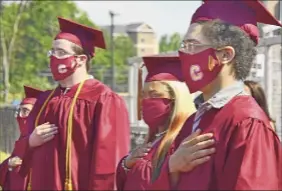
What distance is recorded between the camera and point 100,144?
436 centimetres

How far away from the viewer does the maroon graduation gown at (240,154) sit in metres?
2.62

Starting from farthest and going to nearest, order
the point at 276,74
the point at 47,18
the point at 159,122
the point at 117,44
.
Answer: the point at 117,44, the point at 47,18, the point at 276,74, the point at 159,122

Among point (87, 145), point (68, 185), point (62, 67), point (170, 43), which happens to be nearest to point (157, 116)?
point (87, 145)

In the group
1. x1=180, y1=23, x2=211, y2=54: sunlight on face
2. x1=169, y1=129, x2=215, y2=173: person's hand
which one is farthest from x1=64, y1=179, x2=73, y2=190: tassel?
x1=180, y1=23, x2=211, y2=54: sunlight on face

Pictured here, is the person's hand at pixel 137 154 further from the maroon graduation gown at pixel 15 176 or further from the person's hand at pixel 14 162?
the person's hand at pixel 14 162

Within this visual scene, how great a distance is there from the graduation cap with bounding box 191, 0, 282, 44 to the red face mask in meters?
0.17

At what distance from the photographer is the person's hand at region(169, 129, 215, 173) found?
273 centimetres

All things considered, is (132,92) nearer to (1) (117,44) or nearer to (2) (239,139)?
(2) (239,139)

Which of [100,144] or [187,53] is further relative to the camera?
[100,144]

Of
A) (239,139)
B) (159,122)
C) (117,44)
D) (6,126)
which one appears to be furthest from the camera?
(117,44)

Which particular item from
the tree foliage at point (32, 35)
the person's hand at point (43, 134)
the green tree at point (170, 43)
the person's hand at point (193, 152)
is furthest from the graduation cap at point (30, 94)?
the green tree at point (170, 43)

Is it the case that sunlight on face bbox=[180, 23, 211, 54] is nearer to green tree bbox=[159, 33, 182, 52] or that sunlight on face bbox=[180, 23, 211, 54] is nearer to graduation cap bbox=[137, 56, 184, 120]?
graduation cap bbox=[137, 56, 184, 120]

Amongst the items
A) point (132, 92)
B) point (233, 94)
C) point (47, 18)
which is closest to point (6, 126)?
point (132, 92)

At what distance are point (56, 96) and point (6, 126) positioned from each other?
34.2 ft
